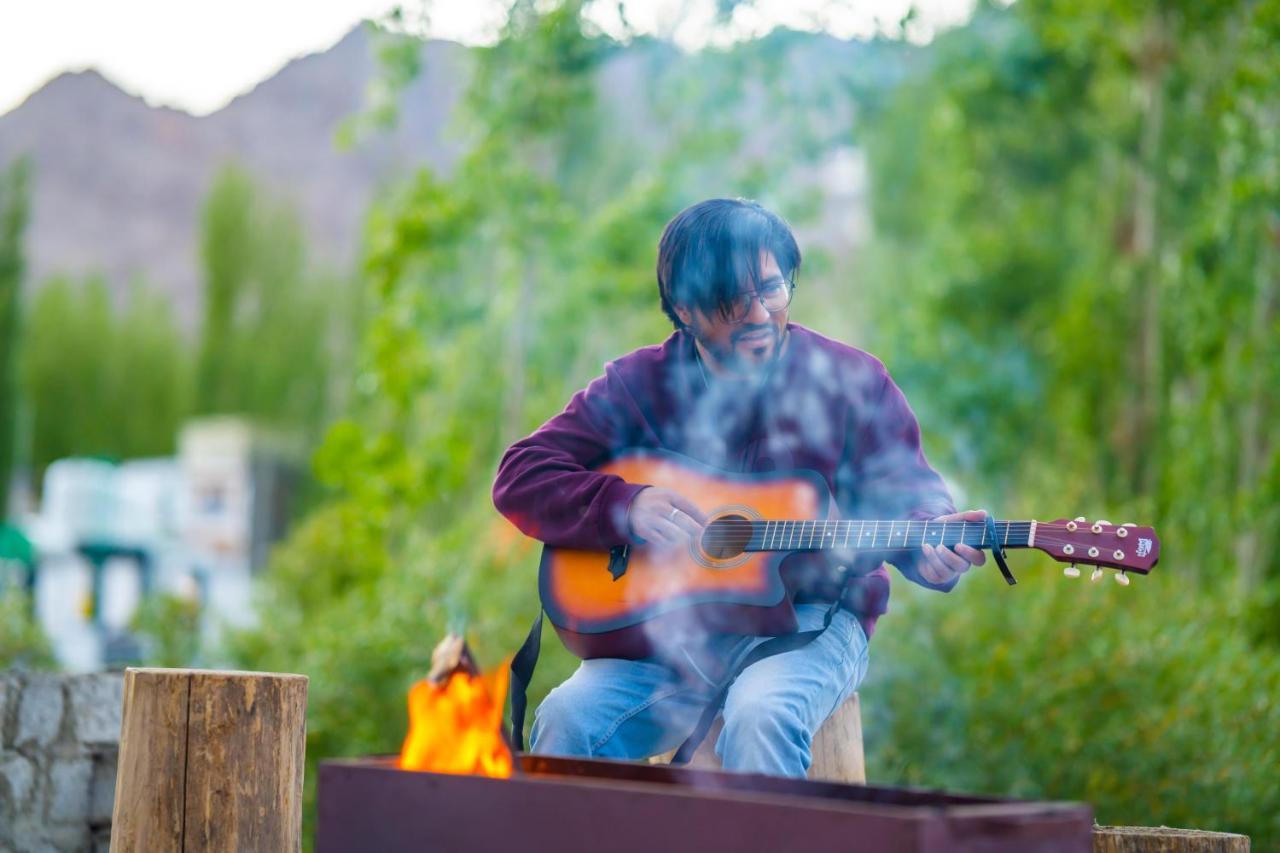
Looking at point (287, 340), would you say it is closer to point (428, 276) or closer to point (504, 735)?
point (428, 276)

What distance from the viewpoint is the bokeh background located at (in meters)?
6.47

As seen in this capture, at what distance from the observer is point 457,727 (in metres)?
2.76

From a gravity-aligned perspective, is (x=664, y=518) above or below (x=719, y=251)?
below

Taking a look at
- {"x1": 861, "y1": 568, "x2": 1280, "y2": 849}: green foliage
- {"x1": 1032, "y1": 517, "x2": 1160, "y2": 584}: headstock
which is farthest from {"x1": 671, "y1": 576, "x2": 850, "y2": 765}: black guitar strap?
{"x1": 861, "y1": 568, "x2": 1280, "y2": 849}: green foliage

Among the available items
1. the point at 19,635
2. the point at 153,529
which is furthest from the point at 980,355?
the point at 153,529

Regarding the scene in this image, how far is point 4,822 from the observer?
3908 mm

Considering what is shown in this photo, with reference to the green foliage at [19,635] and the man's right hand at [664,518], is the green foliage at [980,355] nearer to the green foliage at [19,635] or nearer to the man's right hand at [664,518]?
the man's right hand at [664,518]

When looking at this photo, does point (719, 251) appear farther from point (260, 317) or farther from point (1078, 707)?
point (260, 317)

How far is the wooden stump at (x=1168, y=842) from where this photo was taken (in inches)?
121

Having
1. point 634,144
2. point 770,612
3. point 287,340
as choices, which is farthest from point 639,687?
point 287,340

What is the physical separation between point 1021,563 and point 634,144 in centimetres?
1360

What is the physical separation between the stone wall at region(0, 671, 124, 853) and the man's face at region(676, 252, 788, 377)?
2083 mm

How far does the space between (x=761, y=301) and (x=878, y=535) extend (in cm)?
60

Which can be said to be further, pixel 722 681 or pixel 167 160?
pixel 167 160
